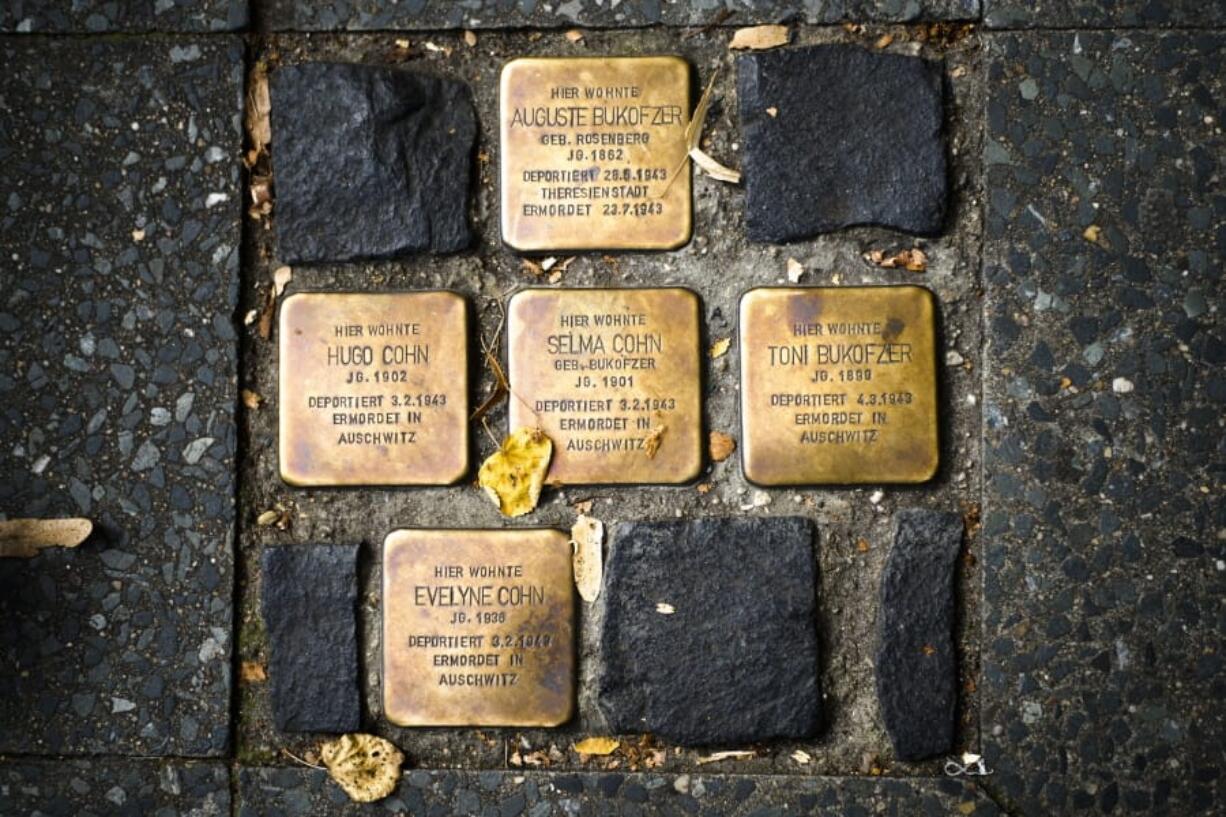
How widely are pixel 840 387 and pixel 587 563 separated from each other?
1.60 feet

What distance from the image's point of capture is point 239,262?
1652mm

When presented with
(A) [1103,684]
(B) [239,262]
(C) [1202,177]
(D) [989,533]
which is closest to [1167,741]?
(A) [1103,684]

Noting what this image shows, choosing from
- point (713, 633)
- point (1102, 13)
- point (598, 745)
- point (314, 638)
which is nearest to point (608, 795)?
point (598, 745)

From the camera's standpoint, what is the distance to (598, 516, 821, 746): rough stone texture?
5.24 ft

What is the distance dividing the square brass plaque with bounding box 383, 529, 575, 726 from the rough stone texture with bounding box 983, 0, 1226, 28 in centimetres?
110

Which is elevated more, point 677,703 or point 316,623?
point 316,623

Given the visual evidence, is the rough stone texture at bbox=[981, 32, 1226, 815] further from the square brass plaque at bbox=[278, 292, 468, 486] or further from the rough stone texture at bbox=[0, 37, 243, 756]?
the rough stone texture at bbox=[0, 37, 243, 756]

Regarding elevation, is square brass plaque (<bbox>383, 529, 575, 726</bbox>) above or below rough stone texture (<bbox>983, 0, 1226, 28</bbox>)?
below

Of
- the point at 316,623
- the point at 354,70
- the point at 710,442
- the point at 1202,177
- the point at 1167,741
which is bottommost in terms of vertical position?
the point at 1167,741

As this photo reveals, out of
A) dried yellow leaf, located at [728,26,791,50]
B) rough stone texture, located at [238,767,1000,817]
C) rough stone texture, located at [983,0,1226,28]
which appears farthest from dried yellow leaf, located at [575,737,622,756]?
rough stone texture, located at [983,0,1226,28]

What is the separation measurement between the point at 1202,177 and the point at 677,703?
117 cm

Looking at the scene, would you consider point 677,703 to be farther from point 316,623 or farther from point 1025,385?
point 1025,385

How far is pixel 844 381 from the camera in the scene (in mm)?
1583

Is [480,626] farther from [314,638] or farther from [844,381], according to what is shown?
[844,381]
